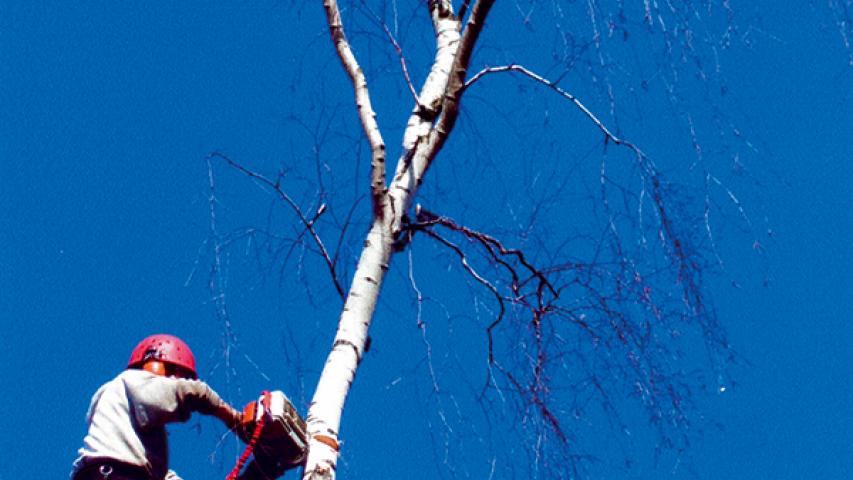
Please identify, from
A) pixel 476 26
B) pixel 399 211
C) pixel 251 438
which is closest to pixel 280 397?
pixel 251 438

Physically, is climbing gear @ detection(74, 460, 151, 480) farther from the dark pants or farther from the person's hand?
the person's hand

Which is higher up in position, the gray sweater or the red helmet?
the red helmet

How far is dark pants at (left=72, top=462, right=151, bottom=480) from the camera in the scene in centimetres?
433

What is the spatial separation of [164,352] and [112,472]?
1.81ft

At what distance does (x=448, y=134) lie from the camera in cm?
470

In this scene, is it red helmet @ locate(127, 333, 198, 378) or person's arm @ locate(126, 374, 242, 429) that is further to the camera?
red helmet @ locate(127, 333, 198, 378)

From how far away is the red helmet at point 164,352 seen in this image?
4.74 metres

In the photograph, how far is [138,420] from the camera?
4.41 m

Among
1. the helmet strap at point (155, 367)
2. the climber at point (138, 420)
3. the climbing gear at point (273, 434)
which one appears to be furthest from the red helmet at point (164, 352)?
the climbing gear at point (273, 434)

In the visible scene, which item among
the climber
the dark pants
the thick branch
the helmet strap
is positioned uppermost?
the thick branch

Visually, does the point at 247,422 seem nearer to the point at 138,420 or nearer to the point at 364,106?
the point at 138,420

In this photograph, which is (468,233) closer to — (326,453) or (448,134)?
(448,134)

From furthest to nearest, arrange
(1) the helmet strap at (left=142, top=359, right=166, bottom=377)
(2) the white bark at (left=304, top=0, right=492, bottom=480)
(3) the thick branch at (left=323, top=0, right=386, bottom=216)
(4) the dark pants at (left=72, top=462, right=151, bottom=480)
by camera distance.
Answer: (1) the helmet strap at (left=142, top=359, right=166, bottom=377) < (3) the thick branch at (left=323, top=0, right=386, bottom=216) < (4) the dark pants at (left=72, top=462, right=151, bottom=480) < (2) the white bark at (left=304, top=0, right=492, bottom=480)

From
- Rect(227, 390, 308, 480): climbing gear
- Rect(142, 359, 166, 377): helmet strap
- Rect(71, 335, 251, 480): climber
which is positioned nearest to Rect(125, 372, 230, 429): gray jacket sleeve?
Rect(71, 335, 251, 480): climber
